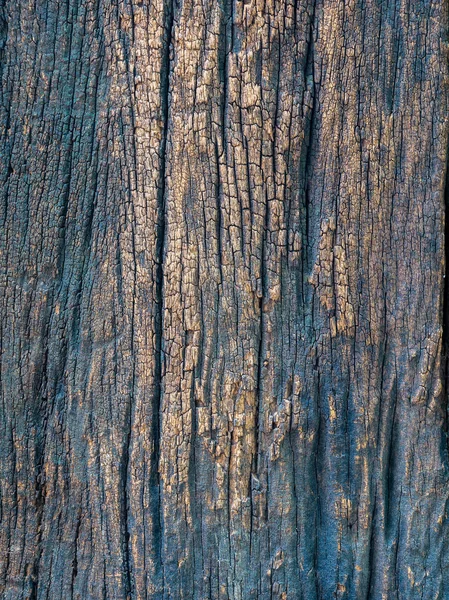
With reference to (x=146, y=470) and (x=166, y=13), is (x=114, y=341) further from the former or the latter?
(x=166, y=13)

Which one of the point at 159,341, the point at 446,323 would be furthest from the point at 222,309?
the point at 446,323

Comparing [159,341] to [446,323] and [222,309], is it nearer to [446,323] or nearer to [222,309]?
[222,309]

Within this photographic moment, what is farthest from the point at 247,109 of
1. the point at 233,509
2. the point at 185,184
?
the point at 233,509

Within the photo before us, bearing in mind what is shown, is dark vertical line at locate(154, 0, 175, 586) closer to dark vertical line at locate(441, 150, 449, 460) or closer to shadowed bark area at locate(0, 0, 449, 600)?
shadowed bark area at locate(0, 0, 449, 600)

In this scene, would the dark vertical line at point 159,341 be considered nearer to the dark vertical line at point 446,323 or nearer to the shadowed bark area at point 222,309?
the shadowed bark area at point 222,309

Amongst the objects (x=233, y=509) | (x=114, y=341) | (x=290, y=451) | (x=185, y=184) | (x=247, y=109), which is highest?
(x=247, y=109)

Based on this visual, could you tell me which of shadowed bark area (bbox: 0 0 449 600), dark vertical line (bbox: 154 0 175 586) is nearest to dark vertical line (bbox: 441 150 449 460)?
shadowed bark area (bbox: 0 0 449 600)

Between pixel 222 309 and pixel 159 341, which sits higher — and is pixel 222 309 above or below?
above

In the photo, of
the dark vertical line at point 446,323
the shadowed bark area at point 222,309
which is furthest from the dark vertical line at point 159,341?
the dark vertical line at point 446,323
